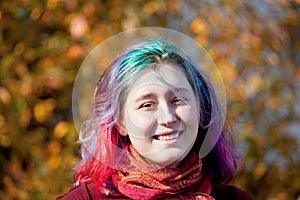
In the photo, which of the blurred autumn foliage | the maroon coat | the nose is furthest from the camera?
the blurred autumn foliage

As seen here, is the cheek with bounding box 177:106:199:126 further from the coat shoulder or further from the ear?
the coat shoulder

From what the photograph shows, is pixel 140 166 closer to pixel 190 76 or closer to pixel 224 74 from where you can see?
pixel 190 76

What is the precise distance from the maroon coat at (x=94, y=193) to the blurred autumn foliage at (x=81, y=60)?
126 centimetres

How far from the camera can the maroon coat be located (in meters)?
1.90

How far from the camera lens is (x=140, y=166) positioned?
1781mm

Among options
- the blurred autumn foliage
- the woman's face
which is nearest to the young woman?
the woman's face

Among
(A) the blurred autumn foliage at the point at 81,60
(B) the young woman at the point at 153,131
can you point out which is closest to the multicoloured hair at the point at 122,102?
(B) the young woman at the point at 153,131

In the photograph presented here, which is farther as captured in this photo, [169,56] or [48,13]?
[48,13]

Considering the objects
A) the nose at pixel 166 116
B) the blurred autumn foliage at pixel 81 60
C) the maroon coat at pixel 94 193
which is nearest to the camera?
A: the nose at pixel 166 116

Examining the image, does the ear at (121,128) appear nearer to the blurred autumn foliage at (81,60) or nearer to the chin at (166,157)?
the chin at (166,157)

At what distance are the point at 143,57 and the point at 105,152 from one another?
0.24 m

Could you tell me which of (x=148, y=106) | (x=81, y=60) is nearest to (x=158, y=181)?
(x=148, y=106)

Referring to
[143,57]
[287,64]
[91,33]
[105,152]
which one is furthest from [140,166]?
[287,64]

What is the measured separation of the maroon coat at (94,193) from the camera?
6.23 feet
